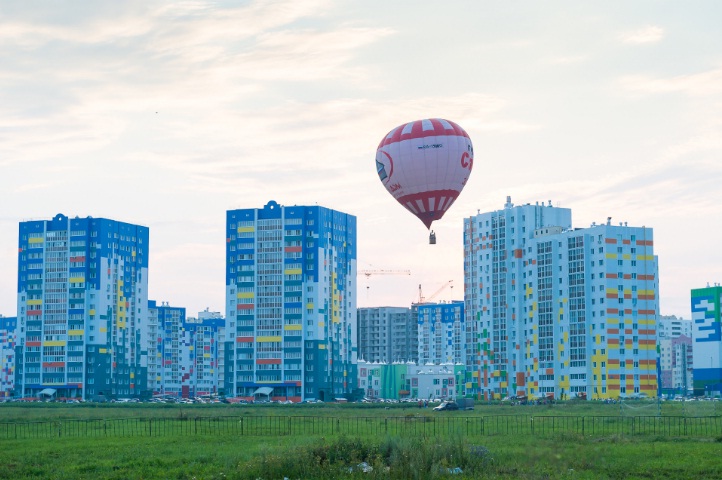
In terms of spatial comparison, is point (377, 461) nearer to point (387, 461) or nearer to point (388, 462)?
point (388, 462)

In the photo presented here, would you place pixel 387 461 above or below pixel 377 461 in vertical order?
below

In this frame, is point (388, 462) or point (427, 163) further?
point (427, 163)

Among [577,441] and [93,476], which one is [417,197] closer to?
[577,441]

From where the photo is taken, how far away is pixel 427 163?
7506cm

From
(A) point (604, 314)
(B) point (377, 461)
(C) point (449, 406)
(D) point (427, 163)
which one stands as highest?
(D) point (427, 163)

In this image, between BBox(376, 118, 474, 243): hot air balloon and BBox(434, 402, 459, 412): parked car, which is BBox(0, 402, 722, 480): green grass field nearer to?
BBox(376, 118, 474, 243): hot air balloon

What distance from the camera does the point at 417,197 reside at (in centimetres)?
7731

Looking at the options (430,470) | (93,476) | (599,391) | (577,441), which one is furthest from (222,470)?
(599,391)

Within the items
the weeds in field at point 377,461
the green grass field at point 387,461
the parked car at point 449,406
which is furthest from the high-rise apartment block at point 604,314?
the weeds in field at point 377,461

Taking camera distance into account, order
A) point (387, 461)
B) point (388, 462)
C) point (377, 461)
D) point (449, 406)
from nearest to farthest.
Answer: point (377, 461)
point (388, 462)
point (387, 461)
point (449, 406)

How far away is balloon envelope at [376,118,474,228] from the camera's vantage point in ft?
246

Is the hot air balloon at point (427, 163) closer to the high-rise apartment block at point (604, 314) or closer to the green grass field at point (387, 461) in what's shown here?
the green grass field at point (387, 461)

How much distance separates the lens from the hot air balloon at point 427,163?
2958 inches

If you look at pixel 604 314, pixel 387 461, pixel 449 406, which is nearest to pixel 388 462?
pixel 387 461
